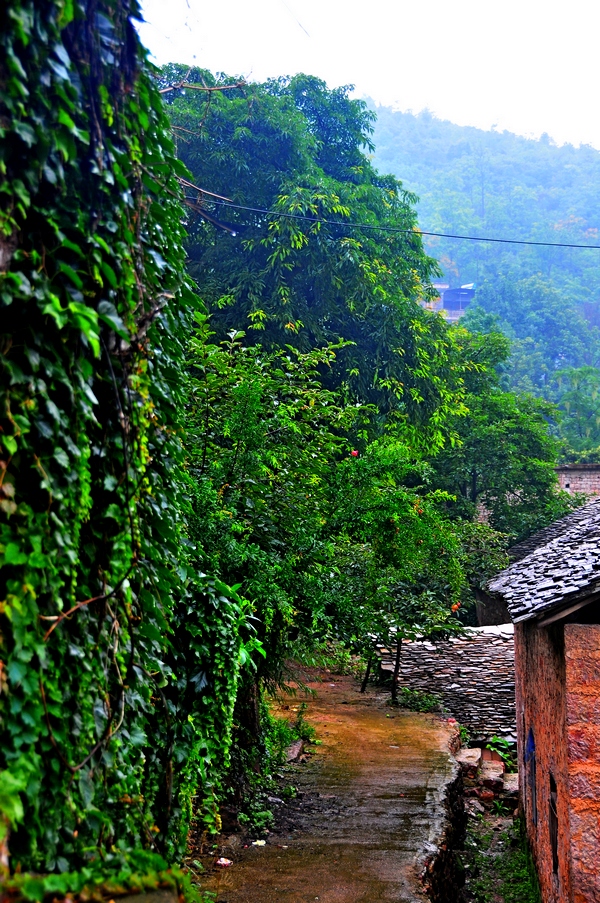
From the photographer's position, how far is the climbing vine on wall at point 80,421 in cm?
259

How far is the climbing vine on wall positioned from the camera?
2.59 m

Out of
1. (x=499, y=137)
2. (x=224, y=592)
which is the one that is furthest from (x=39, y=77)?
(x=499, y=137)

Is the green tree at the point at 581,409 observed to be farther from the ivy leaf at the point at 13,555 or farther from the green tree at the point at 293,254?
the ivy leaf at the point at 13,555

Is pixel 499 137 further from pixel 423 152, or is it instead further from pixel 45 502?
pixel 45 502

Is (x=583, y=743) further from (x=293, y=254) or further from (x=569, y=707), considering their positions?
(x=293, y=254)

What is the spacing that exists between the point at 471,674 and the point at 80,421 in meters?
16.1

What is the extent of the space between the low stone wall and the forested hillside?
1639cm

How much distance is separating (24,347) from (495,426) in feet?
74.8

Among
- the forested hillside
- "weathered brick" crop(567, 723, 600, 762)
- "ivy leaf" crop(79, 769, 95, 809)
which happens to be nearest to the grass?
"weathered brick" crop(567, 723, 600, 762)

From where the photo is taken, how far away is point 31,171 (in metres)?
2.67

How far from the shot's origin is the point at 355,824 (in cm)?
840

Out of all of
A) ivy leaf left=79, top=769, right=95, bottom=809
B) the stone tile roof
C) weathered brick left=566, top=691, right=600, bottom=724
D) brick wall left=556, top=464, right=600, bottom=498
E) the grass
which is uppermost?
brick wall left=556, top=464, right=600, bottom=498

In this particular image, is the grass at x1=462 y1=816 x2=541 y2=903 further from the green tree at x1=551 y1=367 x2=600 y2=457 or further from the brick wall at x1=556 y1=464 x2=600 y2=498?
the green tree at x1=551 y1=367 x2=600 y2=457

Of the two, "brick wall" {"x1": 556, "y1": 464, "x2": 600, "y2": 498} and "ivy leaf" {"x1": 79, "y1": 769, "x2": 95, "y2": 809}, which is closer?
"ivy leaf" {"x1": 79, "y1": 769, "x2": 95, "y2": 809}
